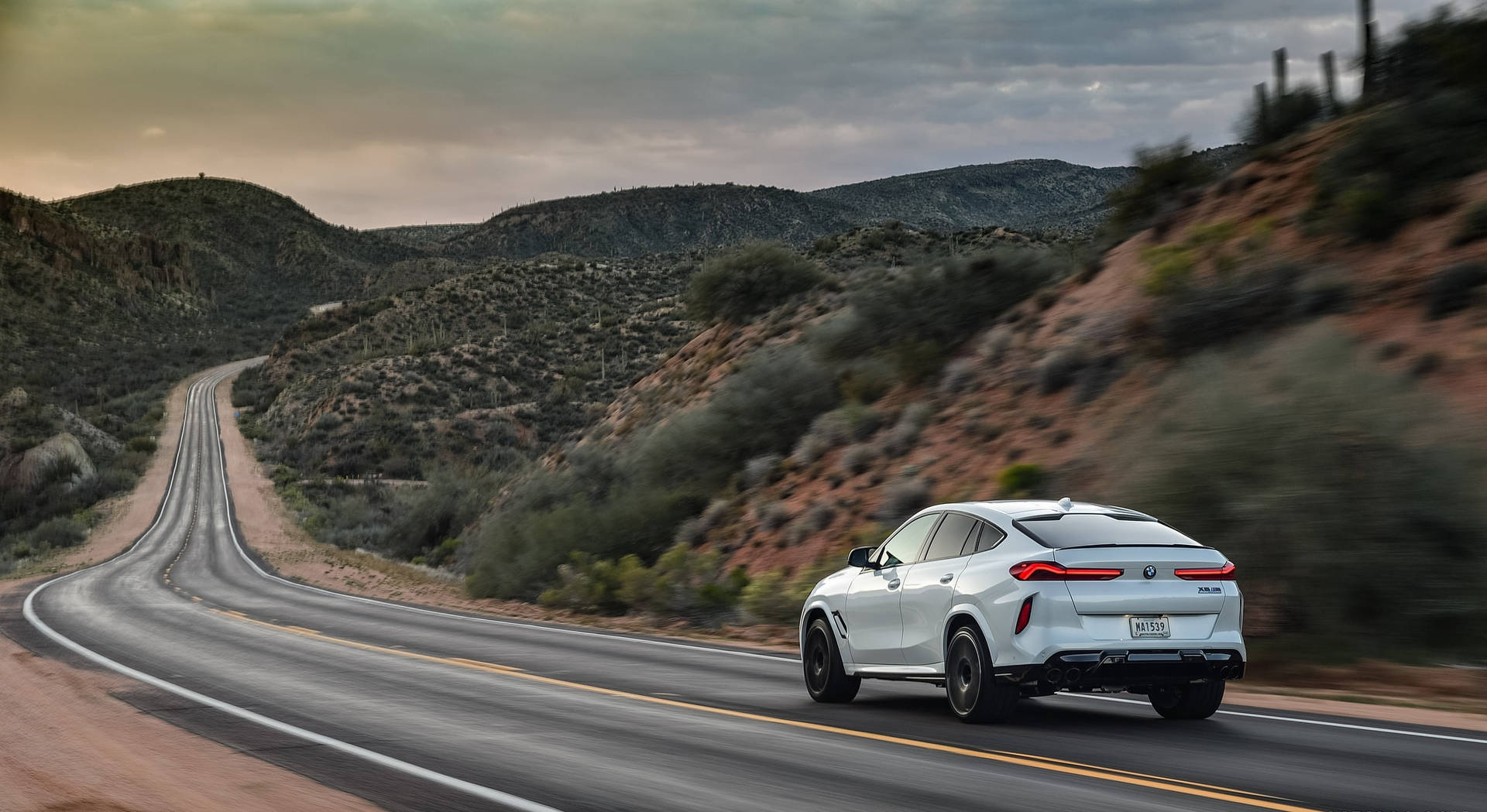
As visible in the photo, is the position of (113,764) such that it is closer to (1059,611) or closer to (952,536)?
(952,536)

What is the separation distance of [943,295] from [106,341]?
13235 centimetres

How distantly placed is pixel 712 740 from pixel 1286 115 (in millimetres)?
24238

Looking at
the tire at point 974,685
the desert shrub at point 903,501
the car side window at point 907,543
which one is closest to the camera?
the tire at point 974,685

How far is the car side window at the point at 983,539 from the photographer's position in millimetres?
9617

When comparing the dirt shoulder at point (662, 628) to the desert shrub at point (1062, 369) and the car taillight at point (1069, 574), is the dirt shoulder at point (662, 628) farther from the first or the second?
the desert shrub at point (1062, 369)

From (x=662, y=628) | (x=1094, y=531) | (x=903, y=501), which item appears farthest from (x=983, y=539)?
(x=662, y=628)

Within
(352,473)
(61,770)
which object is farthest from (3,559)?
(61,770)

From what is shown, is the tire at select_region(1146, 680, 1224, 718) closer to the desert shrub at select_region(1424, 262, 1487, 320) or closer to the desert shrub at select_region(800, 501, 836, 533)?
the desert shrub at select_region(1424, 262, 1487, 320)

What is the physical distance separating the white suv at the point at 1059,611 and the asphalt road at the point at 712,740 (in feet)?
1.23

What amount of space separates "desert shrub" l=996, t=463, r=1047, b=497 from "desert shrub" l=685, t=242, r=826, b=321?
23465mm

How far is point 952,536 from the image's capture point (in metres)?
10.2

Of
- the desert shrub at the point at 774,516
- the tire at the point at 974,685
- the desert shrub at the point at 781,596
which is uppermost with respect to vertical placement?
the desert shrub at the point at 774,516

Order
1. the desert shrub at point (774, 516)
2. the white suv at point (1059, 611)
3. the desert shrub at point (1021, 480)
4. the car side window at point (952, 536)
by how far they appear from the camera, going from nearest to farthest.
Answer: the white suv at point (1059, 611) < the car side window at point (952, 536) < the desert shrub at point (1021, 480) < the desert shrub at point (774, 516)

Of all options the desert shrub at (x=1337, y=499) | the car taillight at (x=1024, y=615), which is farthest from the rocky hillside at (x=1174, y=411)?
the car taillight at (x=1024, y=615)
